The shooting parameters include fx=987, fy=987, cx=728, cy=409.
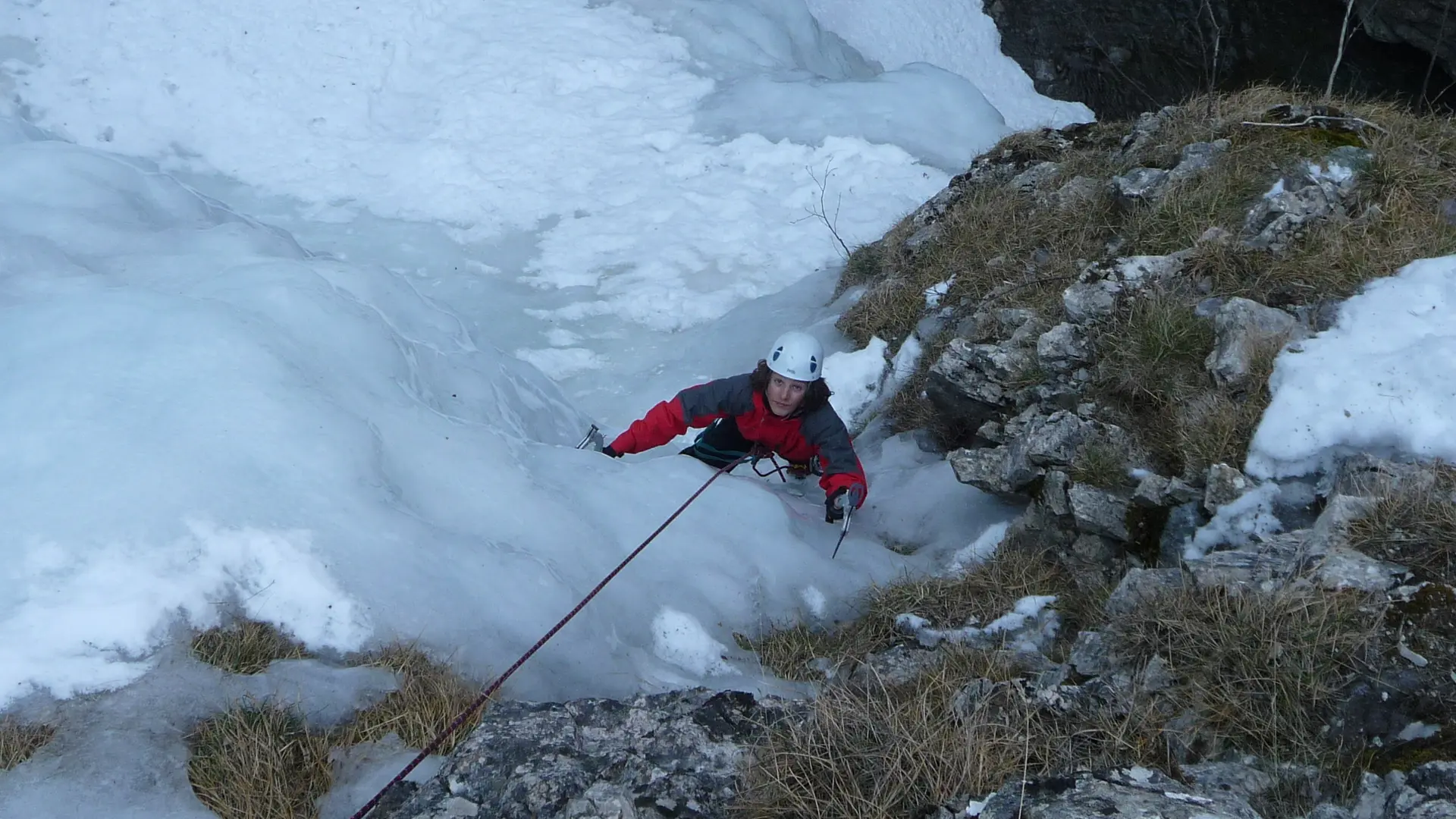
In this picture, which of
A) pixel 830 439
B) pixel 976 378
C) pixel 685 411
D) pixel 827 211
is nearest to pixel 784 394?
pixel 830 439

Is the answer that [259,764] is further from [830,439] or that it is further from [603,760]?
[830,439]

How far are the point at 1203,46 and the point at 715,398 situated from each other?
24.2 feet

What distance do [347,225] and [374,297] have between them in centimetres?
283

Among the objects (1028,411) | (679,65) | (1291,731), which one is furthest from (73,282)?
(679,65)

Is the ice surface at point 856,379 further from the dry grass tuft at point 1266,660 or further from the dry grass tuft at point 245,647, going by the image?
the dry grass tuft at point 245,647

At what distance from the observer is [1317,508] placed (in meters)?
3.16

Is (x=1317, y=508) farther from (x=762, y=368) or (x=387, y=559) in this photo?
(x=387, y=559)

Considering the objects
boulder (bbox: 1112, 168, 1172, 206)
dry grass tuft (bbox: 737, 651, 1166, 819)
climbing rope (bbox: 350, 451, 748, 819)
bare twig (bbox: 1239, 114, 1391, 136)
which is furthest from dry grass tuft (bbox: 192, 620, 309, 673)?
bare twig (bbox: 1239, 114, 1391, 136)

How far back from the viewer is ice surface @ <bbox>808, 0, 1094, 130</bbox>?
1171cm

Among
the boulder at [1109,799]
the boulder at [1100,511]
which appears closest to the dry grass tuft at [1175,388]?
the boulder at [1100,511]

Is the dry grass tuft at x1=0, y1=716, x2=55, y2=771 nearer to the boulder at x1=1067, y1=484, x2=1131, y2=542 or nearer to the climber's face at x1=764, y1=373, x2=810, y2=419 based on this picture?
the climber's face at x1=764, y1=373, x2=810, y2=419

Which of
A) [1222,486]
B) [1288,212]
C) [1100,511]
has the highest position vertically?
[1288,212]

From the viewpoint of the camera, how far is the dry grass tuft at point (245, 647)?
2773 mm

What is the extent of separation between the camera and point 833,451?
14.9 ft
